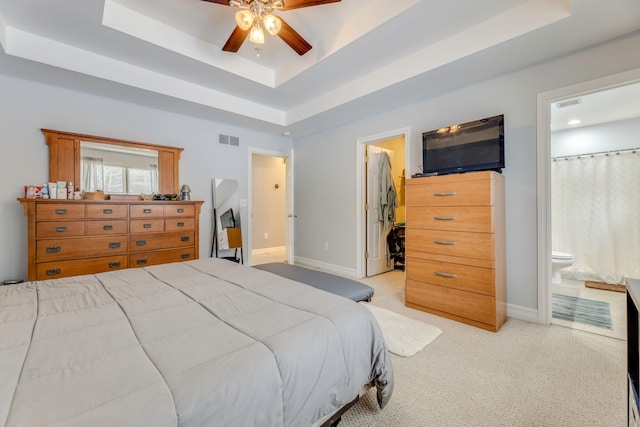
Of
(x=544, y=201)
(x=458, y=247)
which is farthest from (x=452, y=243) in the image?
(x=544, y=201)

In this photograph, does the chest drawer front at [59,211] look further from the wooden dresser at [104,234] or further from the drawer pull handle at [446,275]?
the drawer pull handle at [446,275]

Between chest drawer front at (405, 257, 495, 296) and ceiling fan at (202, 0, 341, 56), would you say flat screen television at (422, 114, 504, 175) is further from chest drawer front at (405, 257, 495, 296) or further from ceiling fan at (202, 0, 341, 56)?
ceiling fan at (202, 0, 341, 56)

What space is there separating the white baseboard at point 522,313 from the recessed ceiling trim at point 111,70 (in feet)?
12.9

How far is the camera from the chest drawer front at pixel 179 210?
3.30m

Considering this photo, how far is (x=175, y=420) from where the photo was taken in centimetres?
67

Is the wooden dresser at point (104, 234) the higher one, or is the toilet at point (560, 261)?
the wooden dresser at point (104, 234)

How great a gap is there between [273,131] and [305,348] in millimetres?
4188

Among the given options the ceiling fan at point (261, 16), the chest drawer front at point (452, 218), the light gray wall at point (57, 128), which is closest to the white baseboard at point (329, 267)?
the chest drawer front at point (452, 218)

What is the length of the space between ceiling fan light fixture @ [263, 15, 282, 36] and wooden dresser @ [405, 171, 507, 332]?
6.13 ft

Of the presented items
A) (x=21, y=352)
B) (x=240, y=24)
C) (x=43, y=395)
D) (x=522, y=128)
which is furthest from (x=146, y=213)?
(x=522, y=128)

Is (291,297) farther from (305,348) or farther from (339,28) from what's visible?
(339,28)

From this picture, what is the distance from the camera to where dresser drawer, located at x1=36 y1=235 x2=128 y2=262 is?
→ 2.55m

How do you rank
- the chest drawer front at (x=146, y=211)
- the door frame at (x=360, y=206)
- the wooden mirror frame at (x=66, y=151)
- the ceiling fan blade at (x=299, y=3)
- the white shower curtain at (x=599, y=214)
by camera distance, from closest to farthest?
the ceiling fan blade at (x=299, y=3)
the wooden mirror frame at (x=66, y=151)
the chest drawer front at (x=146, y=211)
the white shower curtain at (x=599, y=214)
the door frame at (x=360, y=206)

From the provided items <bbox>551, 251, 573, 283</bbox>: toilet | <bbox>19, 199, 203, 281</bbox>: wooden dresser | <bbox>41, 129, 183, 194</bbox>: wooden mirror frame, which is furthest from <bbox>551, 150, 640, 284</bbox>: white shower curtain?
<bbox>41, 129, 183, 194</bbox>: wooden mirror frame
